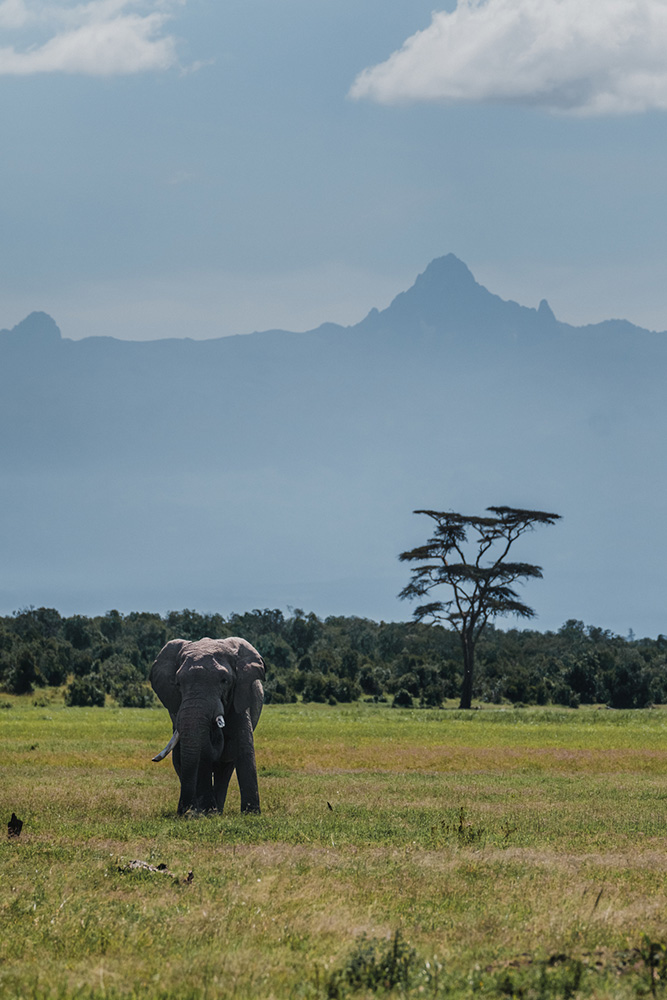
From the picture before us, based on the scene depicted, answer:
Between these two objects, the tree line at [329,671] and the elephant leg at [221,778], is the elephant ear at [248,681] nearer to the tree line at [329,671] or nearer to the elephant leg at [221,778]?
the elephant leg at [221,778]

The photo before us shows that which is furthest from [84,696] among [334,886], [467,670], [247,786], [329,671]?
[334,886]

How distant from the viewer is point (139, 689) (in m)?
68.8

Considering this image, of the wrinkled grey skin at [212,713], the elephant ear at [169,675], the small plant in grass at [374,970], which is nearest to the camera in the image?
the small plant in grass at [374,970]

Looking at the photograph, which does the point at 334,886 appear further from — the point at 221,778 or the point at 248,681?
the point at 221,778

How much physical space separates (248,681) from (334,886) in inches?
337

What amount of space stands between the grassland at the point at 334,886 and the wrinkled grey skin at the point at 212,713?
81 cm

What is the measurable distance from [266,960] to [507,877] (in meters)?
→ 5.15

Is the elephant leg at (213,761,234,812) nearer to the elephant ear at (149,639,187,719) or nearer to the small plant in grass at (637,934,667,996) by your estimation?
the elephant ear at (149,639,187,719)

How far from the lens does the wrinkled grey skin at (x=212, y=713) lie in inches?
816

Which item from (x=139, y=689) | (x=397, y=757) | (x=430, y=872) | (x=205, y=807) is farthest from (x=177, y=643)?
(x=139, y=689)

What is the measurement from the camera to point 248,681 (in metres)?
22.0

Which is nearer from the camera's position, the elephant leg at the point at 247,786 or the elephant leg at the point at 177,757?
the elephant leg at the point at 247,786

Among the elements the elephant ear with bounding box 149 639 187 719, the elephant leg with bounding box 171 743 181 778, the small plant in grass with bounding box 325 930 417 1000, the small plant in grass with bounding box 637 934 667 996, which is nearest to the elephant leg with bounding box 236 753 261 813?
the elephant leg with bounding box 171 743 181 778

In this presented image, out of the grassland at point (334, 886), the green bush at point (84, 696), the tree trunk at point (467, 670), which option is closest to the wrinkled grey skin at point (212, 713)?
the grassland at point (334, 886)
